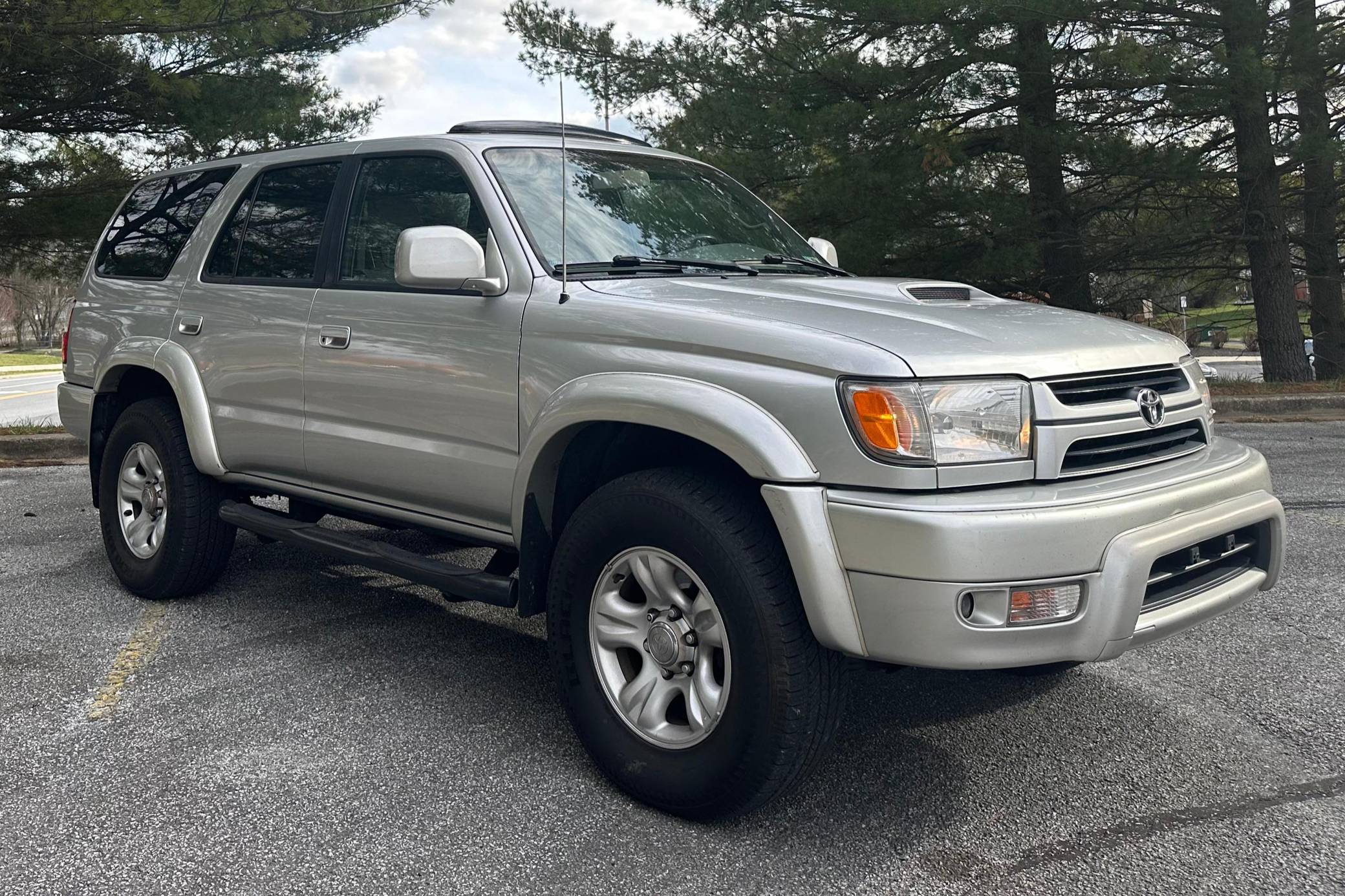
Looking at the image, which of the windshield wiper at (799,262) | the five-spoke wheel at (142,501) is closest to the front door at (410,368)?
the windshield wiper at (799,262)

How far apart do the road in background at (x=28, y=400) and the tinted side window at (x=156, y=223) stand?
305 inches

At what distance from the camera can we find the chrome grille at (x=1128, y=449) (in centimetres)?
302

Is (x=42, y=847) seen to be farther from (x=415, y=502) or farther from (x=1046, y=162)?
(x=1046, y=162)

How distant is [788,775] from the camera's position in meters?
2.99

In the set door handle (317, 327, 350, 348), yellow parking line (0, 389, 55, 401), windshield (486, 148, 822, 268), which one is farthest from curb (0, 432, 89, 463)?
yellow parking line (0, 389, 55, 401)

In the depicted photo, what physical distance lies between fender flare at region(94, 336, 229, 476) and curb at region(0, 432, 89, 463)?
5.84 m

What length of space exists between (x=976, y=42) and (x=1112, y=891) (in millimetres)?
11148

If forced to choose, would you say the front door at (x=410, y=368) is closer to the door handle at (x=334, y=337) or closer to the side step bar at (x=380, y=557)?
the door handle at (x=334, y=337)

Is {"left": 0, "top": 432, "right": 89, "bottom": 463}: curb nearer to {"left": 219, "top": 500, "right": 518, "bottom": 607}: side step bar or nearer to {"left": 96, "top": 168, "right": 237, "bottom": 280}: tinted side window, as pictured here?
{"left": 96, "top": 168, "right": 237, "bottom": 280}: tinted side window

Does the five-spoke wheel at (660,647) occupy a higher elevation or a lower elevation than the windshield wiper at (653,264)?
lower

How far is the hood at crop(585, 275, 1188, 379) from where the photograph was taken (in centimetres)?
295

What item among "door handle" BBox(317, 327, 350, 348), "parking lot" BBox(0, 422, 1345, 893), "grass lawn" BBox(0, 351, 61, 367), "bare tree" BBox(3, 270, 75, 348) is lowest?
"parking lot" BBox(0, 422, 1345, 893)

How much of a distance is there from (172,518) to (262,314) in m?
1.06

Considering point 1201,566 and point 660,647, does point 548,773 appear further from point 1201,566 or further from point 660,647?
point 1201,566
